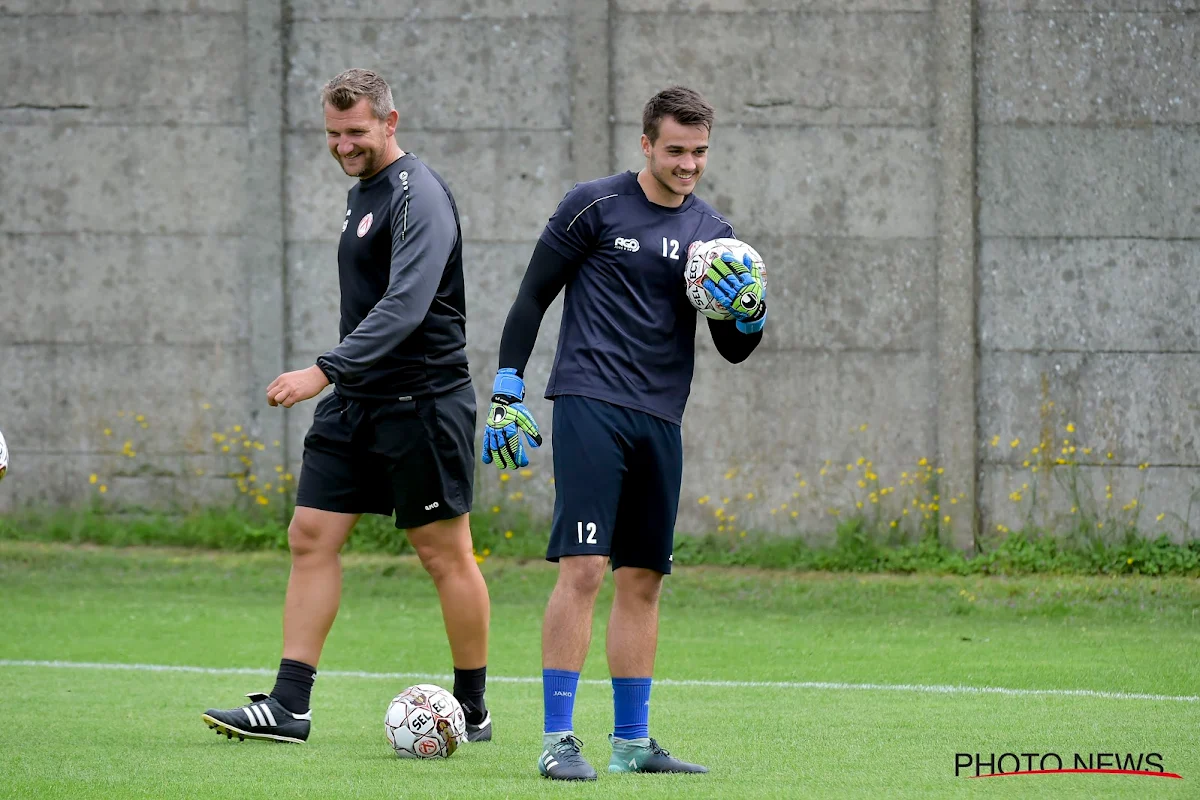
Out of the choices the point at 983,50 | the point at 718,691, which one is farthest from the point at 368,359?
the point at 983,50

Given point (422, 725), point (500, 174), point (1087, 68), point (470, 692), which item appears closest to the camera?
point (422, 725)

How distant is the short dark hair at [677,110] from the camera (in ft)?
16.2

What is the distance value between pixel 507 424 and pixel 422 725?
104 cm

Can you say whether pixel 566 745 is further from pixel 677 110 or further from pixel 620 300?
pixel 677 110

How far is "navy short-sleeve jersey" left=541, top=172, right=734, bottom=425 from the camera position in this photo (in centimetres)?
496

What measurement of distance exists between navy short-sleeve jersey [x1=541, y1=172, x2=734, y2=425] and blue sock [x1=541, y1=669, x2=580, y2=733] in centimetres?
85

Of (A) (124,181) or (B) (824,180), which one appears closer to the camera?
(B) (824,180)

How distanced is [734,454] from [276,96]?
159 inches

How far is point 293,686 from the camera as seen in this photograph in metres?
5.44

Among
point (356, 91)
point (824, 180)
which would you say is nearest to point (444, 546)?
point (356, 91)

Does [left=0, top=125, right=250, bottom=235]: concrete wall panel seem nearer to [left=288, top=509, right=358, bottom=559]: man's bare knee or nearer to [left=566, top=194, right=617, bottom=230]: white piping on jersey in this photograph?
[left=288, top=509, right=358, bottom=559]: man's bare knee

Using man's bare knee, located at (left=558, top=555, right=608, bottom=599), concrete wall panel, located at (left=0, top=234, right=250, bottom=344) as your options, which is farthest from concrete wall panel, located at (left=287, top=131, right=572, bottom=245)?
man's bare knee, located at (left=558, top=555, right=608, bottom=599)

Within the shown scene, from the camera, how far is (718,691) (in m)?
6.88

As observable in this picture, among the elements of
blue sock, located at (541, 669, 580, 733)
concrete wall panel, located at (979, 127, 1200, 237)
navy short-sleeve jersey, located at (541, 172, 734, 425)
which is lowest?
blue sock, located at (541, 669, 580, 733)
